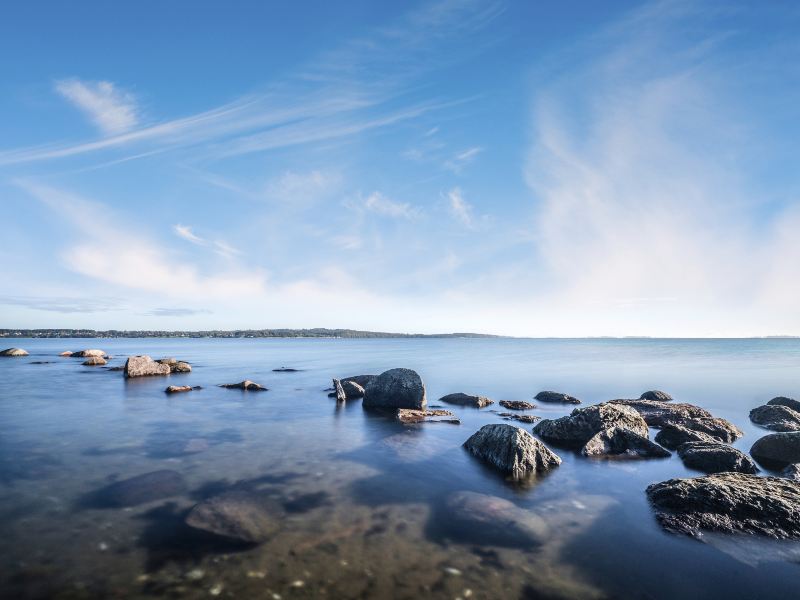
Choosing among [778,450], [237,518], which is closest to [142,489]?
[237,518]

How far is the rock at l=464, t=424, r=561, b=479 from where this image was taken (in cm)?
977

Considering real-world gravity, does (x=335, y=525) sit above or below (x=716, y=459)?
below

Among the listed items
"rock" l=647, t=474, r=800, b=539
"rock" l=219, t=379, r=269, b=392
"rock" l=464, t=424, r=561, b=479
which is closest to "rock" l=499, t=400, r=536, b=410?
"rock" l=464, t=424, r=561, b=479

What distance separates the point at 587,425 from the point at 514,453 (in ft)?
14.5

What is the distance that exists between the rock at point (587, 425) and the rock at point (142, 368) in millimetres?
27921

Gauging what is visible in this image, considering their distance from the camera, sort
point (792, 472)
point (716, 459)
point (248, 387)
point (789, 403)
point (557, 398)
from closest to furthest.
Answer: point (792, 472), point (716, 459), point (789, 403), point (557, 398), point (248, 387)

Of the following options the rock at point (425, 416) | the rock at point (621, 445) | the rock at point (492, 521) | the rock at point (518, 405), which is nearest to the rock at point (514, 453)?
the rock at point (621, 445)

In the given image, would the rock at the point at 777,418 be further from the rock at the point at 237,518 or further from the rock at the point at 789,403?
the rock at the point at 237,518

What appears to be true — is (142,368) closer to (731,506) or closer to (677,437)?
(677,437)

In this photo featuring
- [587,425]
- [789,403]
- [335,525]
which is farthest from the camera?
[789,403]

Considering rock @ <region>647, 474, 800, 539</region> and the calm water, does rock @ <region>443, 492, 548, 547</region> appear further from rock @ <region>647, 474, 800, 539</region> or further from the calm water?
rock @ <region>647, 474, 800, 539</region>

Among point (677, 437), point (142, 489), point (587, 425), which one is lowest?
point (142, 489)

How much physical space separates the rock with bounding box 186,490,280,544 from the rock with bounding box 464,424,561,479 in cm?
543

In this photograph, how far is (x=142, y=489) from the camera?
8344 mm
